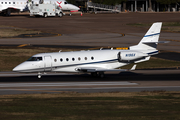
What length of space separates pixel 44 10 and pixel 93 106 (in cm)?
9625

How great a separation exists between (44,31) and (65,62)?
46.3m

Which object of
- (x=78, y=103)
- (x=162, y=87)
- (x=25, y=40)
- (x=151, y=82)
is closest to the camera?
(x=78, y=103)

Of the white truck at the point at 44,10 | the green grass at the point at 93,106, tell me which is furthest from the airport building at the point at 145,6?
the green grass at the point at 93,106

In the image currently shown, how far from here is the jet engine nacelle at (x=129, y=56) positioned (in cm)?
3369

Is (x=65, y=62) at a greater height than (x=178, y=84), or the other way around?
(x=65, y=62)

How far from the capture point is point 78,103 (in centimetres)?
2266

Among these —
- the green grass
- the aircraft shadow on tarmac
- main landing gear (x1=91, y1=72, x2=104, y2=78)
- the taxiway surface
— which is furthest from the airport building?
the green grass

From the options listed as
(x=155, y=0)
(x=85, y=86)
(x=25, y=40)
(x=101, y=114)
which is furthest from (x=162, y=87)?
(x=155, y=0)

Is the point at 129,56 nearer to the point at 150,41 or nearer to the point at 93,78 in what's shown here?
the point at 150,41

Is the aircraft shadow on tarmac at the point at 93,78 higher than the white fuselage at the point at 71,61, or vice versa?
the white fuselage at the point at 71,61

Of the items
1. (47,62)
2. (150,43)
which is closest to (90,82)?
(47,62)

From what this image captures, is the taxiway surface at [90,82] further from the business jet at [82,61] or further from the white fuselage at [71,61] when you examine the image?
the white fuselage at [71,61]

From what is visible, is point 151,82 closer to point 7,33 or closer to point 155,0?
point 7,33

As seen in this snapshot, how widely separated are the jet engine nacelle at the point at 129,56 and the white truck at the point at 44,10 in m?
81.5
